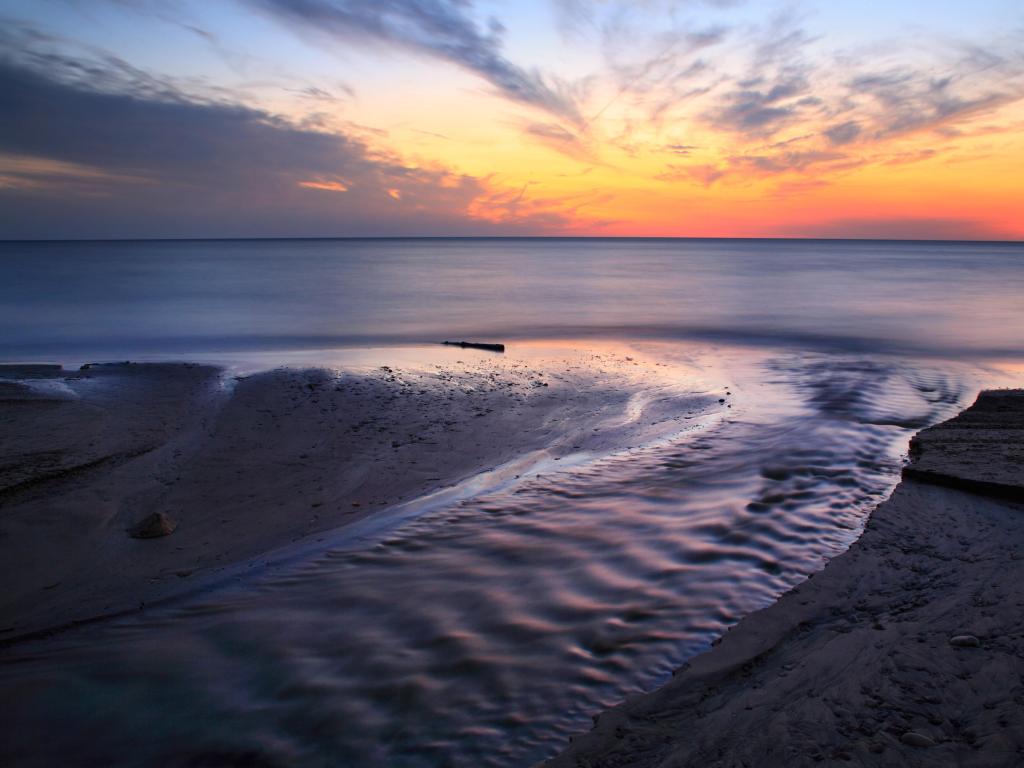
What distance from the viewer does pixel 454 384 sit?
11.9 meters

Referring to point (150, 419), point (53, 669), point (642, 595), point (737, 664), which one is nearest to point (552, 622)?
point (642, 595)

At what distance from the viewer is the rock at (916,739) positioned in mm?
2707

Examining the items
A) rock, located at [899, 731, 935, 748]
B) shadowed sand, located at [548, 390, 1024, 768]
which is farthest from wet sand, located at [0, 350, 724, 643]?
rock, located at [899, 731, 935, 748]

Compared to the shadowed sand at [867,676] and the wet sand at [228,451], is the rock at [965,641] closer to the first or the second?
the shadowed sand at [867,676]

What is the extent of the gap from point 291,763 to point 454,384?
9.15m

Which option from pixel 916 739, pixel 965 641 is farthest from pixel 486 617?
pixel 965 641

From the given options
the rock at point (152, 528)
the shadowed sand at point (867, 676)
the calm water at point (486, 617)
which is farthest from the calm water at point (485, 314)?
the shadowed sand at point (867, 676)

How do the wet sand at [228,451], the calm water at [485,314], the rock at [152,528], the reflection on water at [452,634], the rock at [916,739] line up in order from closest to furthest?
1. the rock at [916,739]
2. the reflection on water at [452,634]
3. the wet sand at [228,451]
4. the rock at [152,528]
5. the calm water at [485,314]

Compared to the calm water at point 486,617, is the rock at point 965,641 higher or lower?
higher

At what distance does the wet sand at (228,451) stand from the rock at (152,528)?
0.17 ft

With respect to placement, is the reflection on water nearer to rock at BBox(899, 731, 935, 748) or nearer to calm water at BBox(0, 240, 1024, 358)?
rock at BBox(899, 731, 935, 748)

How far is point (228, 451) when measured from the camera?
7.82m

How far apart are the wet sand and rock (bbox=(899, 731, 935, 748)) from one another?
475cm

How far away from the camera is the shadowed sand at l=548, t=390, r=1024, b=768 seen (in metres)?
2.76
